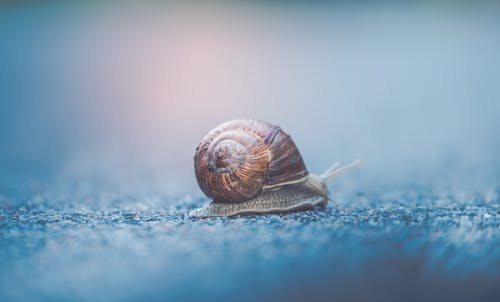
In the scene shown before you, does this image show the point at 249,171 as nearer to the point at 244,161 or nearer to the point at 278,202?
the point at 244,161

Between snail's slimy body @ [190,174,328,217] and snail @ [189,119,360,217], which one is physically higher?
snail @ [189,119,360,217]

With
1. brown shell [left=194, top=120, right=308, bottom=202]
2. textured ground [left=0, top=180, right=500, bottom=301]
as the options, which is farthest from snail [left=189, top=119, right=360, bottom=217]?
textured ground [left=0, top=180, right=500, bottom=301]

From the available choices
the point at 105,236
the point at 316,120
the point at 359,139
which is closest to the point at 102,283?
the point at 105,236

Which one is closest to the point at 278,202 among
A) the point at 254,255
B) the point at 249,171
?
the point at 249,171

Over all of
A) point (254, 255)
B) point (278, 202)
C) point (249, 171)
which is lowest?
point (254, 255)

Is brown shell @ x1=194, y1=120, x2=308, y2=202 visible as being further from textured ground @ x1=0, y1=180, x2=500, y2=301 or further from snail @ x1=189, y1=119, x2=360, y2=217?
textured ground @ x1=0, y1=180, x2=500, y2=301

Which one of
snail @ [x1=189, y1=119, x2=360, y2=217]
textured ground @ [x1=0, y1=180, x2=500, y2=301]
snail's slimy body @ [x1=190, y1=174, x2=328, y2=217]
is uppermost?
snail @ [x1=189, y1=119, x2=360, y2=217]
